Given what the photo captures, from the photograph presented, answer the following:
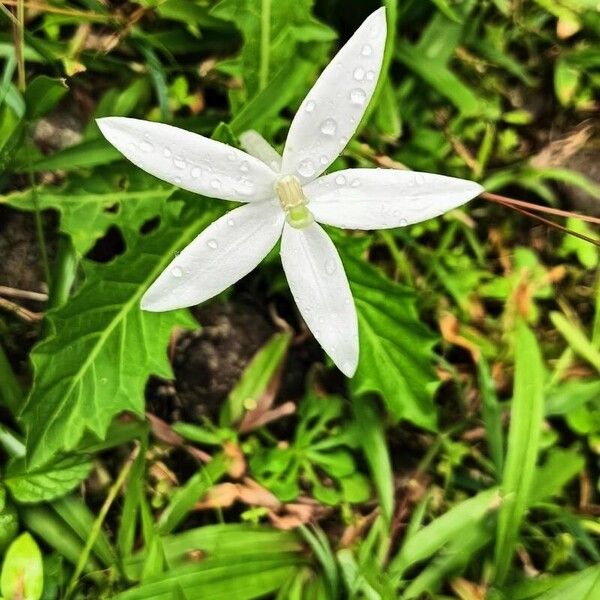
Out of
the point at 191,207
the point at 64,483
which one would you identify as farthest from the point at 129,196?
the point at 64,483

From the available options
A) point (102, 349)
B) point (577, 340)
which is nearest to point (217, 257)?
point (102, 349)

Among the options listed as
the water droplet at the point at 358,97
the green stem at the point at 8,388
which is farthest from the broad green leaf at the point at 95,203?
the water droplet at the point at 358,97

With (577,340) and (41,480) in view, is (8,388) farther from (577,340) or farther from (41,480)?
(577,340)

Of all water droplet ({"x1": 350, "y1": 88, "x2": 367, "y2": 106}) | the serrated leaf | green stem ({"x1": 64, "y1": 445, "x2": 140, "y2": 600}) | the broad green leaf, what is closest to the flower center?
water droplet ({"x1": 350, "y1": 88, "x2": 367, "y2": 106})

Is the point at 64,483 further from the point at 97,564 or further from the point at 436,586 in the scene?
the point at 436,586

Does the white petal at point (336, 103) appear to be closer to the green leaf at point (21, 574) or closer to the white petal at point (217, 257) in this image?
the white petal at point (217, 257)

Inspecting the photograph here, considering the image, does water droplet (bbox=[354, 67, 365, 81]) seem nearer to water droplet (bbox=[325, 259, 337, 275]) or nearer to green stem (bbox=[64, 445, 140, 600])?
water droplet (bbox=[325, 259, 337, 275])
